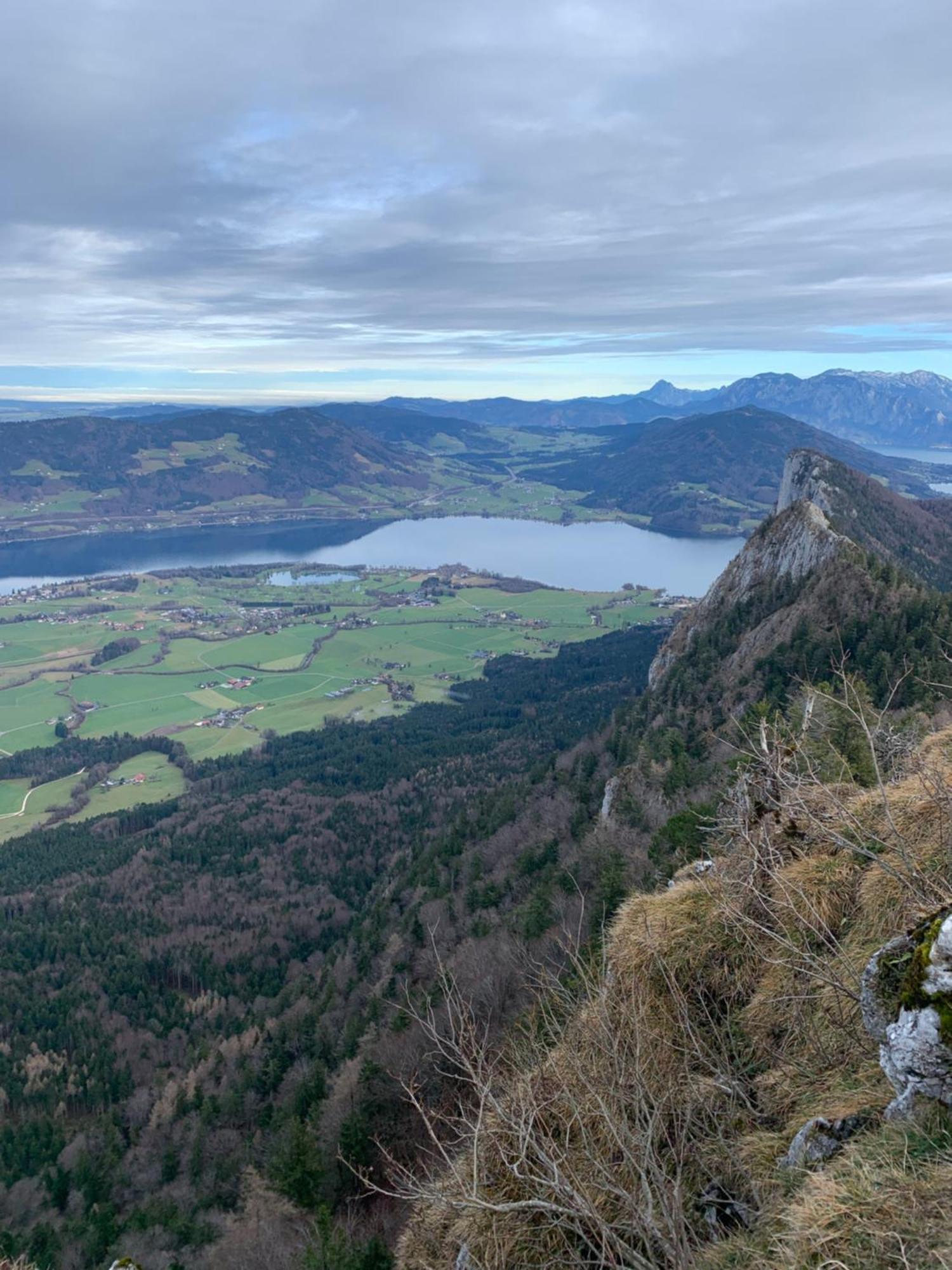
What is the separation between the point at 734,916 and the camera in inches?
286

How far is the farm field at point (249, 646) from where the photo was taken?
8806cm

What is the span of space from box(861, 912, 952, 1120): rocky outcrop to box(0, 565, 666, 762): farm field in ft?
238

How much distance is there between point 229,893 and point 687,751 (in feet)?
106

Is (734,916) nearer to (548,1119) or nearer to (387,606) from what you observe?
(548,1119)

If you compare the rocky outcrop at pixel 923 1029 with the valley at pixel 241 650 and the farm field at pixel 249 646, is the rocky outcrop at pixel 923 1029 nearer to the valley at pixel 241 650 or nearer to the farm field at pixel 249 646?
the valley at pixel 241 650

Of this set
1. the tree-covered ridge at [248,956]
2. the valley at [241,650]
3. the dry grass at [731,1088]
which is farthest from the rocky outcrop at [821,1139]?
the valley at [241,650]

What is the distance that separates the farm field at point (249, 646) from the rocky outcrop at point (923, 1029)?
7240 centimetres

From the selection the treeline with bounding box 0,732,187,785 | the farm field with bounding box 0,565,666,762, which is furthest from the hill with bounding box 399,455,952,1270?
the treeline with bounding box 0,732,187,785

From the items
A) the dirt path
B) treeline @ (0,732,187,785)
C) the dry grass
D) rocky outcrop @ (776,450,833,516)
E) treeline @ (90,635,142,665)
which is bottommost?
the dirt path

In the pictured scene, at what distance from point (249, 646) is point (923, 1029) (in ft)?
394

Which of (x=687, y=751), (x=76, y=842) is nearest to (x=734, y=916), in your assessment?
(x=687, y=751)

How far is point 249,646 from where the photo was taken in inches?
4660

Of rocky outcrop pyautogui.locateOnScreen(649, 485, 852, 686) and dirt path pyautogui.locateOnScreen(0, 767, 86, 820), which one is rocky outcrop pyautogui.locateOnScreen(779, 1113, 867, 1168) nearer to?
rocky outcrop pyautogui.locateOnScreen(649, 485, 852, 686)

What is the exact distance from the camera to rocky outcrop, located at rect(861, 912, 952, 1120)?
463cm
